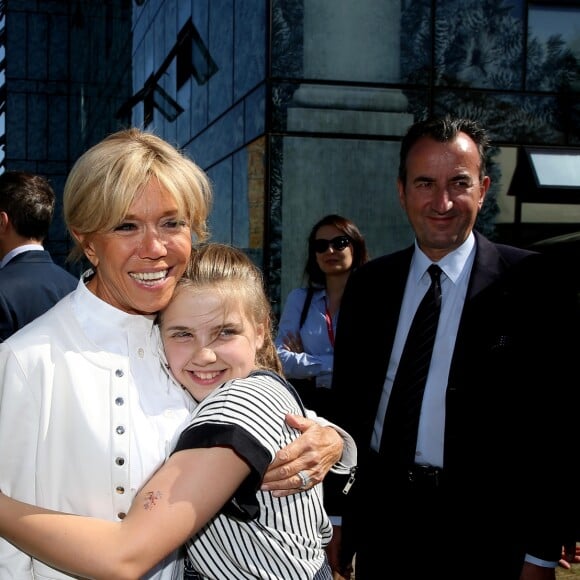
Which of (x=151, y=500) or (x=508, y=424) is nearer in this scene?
(x=151, y=500)

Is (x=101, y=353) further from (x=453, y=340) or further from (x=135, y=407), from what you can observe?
(x=453, y=340)

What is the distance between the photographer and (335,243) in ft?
15.8

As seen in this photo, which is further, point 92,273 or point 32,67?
point 32,67

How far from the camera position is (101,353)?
1720 mm

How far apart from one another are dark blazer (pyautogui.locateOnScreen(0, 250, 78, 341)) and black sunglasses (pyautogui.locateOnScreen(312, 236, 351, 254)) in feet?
5.38

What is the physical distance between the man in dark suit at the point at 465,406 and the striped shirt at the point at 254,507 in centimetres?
108

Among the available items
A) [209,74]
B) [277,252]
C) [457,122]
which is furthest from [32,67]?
[457,122]

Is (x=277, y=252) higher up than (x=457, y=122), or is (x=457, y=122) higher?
(x=457, y=122)

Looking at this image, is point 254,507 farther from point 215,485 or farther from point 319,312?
point 319,312

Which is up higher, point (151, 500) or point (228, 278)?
point (228, 278)

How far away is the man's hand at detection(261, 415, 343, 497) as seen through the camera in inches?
62.8

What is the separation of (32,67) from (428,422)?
94.1 ft

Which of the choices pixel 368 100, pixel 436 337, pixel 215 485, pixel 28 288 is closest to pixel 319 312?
pixel 28 288

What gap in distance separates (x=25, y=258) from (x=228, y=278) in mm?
2630
